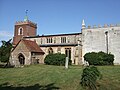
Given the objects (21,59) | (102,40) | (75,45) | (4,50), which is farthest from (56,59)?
(4,50)

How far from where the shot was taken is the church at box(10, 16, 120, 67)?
39.2 meters

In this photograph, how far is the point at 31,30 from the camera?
58.2m

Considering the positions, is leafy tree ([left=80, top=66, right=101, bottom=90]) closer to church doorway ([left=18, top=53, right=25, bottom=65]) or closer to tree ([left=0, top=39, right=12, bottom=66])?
tree ([left=0, top=39, right=12, bottom=66])

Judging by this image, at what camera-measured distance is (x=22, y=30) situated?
56.2m

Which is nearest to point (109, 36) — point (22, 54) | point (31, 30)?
point (22, 54)

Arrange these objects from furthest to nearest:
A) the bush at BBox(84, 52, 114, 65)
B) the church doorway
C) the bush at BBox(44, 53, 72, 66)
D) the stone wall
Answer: the church doorway, the bush at BBox(44, 53, 72, 66), the stone wall, the bush at BBox(84, 52, 114, 65)

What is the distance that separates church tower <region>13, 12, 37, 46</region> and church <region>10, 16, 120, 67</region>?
30.8 ft

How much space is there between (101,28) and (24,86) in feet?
95.3

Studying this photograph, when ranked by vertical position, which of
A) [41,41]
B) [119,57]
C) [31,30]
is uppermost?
[31,30]

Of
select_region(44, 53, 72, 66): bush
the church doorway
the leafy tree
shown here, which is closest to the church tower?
the church doorway

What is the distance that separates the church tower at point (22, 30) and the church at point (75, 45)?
9.38 m

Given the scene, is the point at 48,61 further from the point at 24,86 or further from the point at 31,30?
the point at 24,86

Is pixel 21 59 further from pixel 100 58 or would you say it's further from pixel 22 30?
pixel 100 58

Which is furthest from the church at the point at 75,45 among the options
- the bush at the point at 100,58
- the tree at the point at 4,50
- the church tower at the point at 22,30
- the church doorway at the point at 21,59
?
the church tower at the point at 22,30
